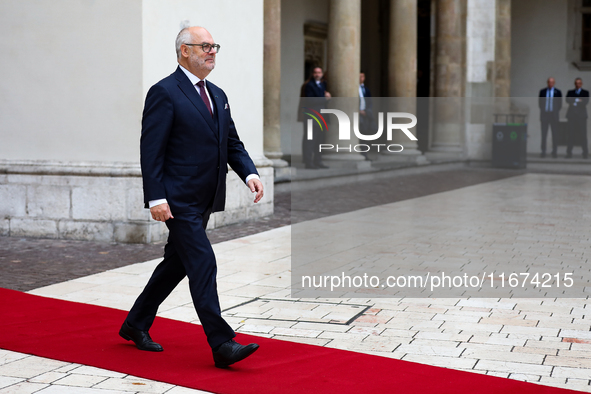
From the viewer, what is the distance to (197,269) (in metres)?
3.68

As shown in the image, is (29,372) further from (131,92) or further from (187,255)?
(131,92)

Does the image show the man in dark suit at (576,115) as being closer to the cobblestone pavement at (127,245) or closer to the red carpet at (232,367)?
the cobblestone pavement at (127,245)

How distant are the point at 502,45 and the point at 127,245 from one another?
1595 cm

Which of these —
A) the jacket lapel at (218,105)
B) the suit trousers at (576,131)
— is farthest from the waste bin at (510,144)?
the jacket lapel at (218,105)

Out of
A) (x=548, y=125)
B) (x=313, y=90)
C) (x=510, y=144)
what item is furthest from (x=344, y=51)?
(x=548, y=125)

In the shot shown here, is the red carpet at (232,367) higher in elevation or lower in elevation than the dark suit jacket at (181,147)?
lower

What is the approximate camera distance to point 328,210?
33.7 feet

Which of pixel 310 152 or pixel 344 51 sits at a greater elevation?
pixel 344 51

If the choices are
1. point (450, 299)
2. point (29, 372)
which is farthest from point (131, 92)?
point (29, 372)

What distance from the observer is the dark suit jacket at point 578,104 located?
21.1 meters

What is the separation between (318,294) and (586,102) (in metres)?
17.8

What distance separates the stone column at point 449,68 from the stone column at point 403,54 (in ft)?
9.12

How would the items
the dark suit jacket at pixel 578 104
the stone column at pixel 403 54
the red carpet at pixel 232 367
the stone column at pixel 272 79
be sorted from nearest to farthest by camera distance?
1. the red carpet at pixel 232 367
2. the stone column at pixel 272 79
3. the stone column at pixel 403 54
4. the dark suit jacket at pixel 578 104

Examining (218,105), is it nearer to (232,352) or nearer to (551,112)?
(232,352)
